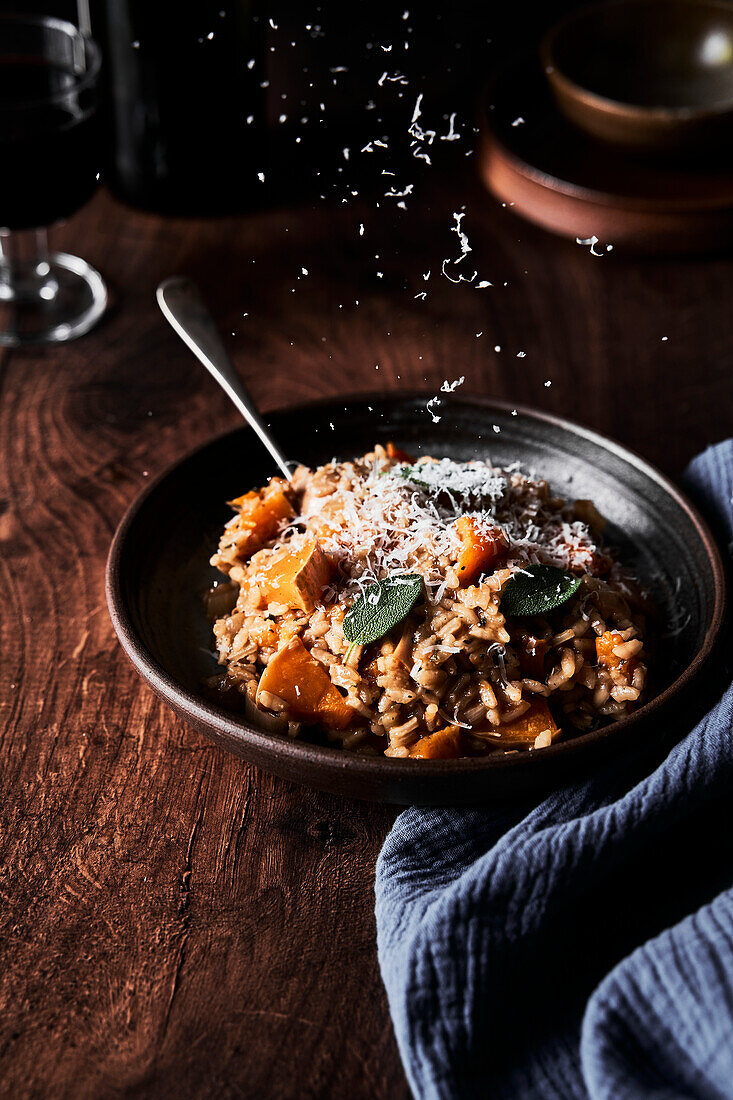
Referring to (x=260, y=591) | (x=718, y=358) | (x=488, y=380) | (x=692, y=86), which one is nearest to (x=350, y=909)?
(x=260, y=591)

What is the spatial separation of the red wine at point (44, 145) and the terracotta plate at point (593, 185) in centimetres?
103

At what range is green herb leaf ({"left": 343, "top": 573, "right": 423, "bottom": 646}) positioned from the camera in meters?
1.58

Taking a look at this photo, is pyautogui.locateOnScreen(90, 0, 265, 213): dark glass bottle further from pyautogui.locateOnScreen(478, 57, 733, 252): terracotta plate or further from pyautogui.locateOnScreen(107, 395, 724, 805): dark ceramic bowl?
pyautogui.locateOnScreen(107, 395, 724, 805): dark ceramic bowl

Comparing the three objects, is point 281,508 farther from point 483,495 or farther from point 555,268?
point 555,268

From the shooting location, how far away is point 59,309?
2.72m

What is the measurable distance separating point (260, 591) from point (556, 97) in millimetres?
1796

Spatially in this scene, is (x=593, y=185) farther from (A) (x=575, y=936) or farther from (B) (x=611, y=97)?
(A) (x=575, y=936)

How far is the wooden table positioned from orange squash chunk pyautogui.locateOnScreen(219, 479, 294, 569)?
292 mm

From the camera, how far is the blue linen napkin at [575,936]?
125cm

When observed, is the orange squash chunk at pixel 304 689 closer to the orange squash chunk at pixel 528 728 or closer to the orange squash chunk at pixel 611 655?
the orange squash chunk at pixel 528 728

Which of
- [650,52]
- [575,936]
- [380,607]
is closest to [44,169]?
[380,607]


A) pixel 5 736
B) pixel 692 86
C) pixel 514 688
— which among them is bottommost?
pixel 5 736

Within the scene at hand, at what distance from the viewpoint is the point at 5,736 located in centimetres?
176

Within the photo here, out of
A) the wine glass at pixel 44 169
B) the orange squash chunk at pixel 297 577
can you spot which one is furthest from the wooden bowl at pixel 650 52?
the orange squash chunk at pixel 297 577
